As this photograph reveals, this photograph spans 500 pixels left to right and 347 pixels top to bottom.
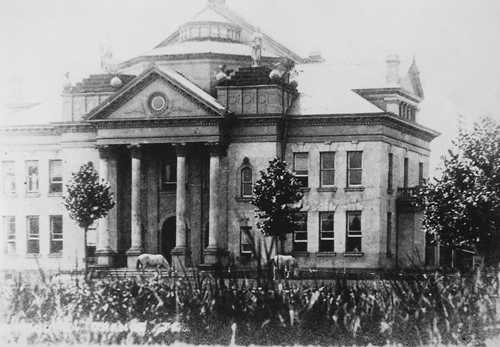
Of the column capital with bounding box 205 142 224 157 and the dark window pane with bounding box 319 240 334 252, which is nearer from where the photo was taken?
the column capital with bounding box 205 142 224 157

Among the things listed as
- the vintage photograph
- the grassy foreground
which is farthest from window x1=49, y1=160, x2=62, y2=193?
the grassy foreground

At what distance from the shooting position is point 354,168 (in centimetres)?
4391

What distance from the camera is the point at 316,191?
44094mm

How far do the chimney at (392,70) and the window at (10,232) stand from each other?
68.8 ft

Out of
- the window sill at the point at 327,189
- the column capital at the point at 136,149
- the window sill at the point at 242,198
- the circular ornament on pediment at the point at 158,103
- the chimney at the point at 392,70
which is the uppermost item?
the chimney at the point at 392,70

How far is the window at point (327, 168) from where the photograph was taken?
44.1m

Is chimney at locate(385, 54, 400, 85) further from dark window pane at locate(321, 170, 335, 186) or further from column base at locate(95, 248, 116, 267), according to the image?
column base at locate(95, 248, 116, 267)

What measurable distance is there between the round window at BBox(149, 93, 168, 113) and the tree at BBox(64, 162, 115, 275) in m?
4.47

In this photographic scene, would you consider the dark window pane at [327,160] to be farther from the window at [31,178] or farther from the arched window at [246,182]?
the window at [31,178]

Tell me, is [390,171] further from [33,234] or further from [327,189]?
[33,234]

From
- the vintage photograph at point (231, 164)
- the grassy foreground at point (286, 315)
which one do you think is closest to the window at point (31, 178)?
the vintage photograph at point (231, 164)

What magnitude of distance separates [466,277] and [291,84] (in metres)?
30.7

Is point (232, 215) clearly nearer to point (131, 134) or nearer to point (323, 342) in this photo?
point (131, 134)

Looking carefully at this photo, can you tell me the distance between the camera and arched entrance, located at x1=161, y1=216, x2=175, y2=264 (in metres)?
46.2
